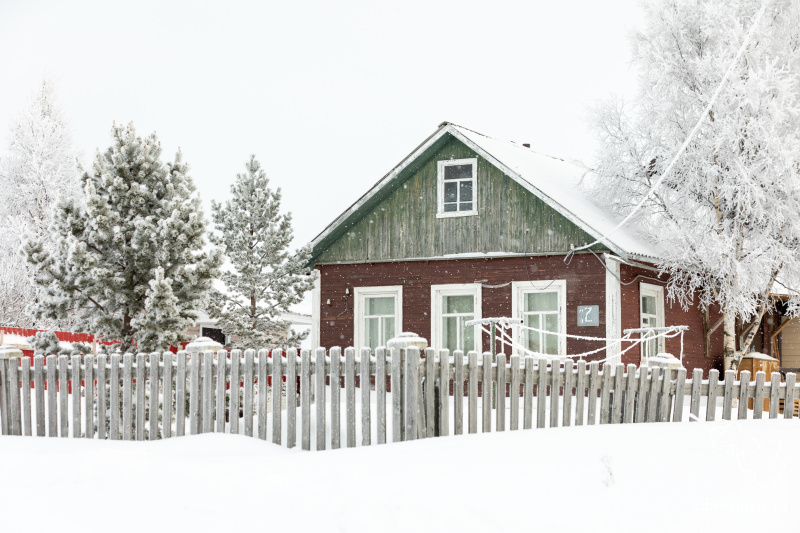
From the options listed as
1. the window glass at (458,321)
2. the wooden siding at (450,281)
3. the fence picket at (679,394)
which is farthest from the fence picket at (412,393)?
the window glass at (458,321)

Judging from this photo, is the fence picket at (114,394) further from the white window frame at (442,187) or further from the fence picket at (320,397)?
the white window frame at (442,187)

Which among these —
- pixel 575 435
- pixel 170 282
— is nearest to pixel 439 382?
pixel 575 435

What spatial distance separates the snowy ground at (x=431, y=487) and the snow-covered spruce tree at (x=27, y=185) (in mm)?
25053

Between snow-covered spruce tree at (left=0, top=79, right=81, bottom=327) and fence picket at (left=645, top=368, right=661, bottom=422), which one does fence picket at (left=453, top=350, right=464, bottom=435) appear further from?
snow-covered spruce tree at (left=0, top=79, right=81, bottom=327)

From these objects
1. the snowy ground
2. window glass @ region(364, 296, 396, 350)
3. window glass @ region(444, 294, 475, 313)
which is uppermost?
window glass @ region(444, 294, 475, 313)

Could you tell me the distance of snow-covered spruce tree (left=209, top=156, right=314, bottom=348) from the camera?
67.6 feet

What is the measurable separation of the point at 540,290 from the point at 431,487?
11.0 meters

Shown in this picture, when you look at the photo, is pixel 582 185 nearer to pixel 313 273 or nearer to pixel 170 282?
pixel 313 273

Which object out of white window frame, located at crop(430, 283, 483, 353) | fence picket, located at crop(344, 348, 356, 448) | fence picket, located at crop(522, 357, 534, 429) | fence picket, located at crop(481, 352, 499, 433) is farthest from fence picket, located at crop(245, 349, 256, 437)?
white window frame, located at crop(430, 283, 483, 353)

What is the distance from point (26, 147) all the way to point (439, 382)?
29.4 m

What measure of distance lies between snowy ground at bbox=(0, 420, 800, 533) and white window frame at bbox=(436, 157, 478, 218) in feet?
32.5

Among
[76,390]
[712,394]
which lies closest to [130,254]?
[76,390]

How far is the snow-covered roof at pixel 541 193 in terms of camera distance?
16.7 m

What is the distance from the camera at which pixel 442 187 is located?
18.5m
